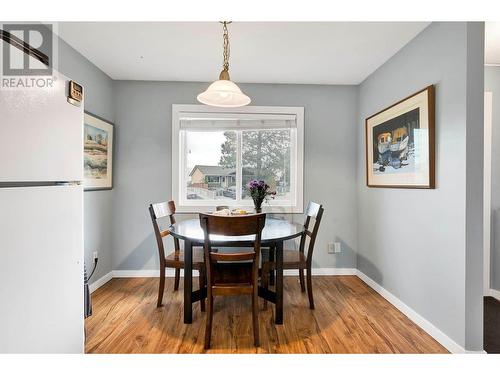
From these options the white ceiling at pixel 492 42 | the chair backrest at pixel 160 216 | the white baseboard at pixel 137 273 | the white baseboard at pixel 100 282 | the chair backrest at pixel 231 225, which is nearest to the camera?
the chair backrest at pixel 231 225

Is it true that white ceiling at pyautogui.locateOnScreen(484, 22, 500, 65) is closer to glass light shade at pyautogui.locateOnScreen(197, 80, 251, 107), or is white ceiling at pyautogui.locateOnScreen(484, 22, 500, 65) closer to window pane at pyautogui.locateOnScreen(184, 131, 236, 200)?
glass light shade at pyautogui.locateOnScreen(197, 80, 251, 107)

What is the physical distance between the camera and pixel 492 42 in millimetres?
2199

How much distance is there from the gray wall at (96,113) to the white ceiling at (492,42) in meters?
3.42

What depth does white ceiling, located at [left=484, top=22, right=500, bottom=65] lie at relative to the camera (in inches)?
76.5

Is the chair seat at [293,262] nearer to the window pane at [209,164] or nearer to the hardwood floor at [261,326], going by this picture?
the hardwood floor at [261,326]

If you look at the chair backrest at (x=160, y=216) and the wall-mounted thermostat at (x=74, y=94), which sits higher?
the wall-mounted thermostat at (x=74, y=94)

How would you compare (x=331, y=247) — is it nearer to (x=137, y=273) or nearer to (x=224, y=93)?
(x=224, y=93)

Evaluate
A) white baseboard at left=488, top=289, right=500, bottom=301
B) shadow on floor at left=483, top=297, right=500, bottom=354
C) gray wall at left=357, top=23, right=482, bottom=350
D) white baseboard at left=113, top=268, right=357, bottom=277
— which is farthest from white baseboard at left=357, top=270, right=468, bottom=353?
white baseboard at left=488, top=289, right=500, bottom=301

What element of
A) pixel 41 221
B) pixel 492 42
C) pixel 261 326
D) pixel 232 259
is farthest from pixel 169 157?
pixel 492 42

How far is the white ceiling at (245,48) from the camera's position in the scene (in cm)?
205

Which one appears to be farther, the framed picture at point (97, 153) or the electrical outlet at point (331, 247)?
the electrical outlet at point (331, 247)

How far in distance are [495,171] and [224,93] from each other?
2781 millimetres

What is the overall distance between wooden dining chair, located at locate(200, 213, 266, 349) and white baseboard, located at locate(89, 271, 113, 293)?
1631 mm

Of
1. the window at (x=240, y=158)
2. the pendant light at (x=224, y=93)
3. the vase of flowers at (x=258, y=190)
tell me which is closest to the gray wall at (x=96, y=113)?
the window at (x=240, y=158)
